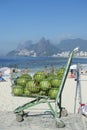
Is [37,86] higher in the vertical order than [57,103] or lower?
higher

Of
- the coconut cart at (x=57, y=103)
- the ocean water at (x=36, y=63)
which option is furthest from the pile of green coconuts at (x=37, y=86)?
the ocean water at (x=36, y=63)

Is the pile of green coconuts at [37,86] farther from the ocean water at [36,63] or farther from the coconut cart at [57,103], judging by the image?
the ocean water at [36,63]

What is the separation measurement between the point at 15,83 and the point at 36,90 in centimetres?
54

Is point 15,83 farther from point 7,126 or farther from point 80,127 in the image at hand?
point 80,127

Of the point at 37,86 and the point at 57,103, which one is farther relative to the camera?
the point at 57,103

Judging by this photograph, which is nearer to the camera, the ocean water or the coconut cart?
the coconut cart

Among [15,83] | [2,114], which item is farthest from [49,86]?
[2,114]

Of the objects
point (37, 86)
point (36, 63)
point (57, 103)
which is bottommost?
point (36, 63)

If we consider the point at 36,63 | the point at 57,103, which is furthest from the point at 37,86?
the point at 36,63

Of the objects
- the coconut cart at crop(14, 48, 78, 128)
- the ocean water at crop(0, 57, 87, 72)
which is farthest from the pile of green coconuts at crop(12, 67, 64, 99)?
the ocean water at crop(0, 57, 87, 72)

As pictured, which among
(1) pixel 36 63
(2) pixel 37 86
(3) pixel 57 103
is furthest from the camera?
(1) pixel 36 63

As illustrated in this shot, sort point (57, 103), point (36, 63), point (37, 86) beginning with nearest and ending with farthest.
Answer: point (37, 86) < point (57, 103) < point (36, 63)

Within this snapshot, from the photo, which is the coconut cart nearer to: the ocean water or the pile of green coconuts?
the pile of green coconuts

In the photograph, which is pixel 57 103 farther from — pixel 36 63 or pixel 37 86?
pixel 36 63
